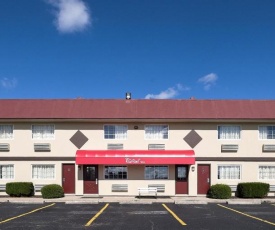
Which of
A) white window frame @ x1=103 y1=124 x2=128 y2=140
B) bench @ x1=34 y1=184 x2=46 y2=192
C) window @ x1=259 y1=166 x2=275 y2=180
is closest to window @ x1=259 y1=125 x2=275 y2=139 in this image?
window @ x1=259 y1=166 x2=275 y2=180

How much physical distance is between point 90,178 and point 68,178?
1.54m

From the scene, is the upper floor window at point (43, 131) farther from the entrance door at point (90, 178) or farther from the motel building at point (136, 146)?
the entrance door at point (90, 178)

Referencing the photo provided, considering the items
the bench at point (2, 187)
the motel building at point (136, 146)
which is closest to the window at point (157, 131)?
the motel building at point (136, 146)

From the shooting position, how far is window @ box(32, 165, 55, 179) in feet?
79.3

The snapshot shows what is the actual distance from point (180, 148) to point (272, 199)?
22.3ft

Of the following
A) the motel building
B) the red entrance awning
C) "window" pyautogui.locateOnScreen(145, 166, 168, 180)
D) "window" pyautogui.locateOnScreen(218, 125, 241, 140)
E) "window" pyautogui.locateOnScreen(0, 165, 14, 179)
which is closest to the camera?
the red entrance awning

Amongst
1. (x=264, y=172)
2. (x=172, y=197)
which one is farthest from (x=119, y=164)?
(x=264, y=172)

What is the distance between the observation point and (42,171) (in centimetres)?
2420

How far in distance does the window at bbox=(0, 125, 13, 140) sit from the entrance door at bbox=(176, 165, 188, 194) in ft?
39.8

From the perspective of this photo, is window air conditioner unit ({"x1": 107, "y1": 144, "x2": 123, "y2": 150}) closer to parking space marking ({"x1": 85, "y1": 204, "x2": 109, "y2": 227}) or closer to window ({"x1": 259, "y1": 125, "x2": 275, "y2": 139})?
parking space marking ({"x1": 85, "y1": 204, "x2": 109, "y2": 227})

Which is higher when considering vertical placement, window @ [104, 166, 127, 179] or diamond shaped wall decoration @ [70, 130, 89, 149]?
diamond shaped wall decoration @ [70, 130, 89, 149]

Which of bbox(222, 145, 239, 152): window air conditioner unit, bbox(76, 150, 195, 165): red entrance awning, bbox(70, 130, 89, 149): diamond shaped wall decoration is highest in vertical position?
bbox(70, 130, 89, 149): diamond shaped wall decoration

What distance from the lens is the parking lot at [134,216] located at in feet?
43.3

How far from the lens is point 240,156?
24094 mm
